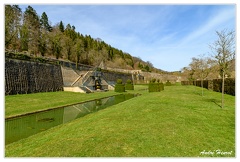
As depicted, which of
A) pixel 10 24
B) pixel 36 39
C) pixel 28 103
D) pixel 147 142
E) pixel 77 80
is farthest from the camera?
pixel 36 39

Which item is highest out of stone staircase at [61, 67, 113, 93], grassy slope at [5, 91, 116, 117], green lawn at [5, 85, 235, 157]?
stone staircase at [61, 67, 113, 93]

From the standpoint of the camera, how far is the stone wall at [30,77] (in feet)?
63.1

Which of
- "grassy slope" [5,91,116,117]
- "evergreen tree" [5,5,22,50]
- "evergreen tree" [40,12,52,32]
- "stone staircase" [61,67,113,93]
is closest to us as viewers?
"grassy slope" [5,91,116,117]

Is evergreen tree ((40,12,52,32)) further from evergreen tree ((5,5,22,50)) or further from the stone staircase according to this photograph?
the stone staircase

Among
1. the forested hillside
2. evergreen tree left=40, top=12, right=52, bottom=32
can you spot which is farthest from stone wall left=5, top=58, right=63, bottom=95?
evergreen tree left=40, top=12, right=52, bottom=32

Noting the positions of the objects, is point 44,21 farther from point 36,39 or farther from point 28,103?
point 28,103

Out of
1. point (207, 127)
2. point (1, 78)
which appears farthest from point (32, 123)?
point (207, 127)

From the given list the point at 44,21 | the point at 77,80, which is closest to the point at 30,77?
Answer: the point at 77,80

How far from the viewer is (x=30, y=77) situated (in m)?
22.2

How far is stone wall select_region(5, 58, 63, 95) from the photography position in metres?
19.2

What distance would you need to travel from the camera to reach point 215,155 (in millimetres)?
4359

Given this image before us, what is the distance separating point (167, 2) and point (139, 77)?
238 ft

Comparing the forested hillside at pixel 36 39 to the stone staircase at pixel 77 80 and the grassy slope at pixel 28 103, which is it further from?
the grassy slope at pixel 28 103

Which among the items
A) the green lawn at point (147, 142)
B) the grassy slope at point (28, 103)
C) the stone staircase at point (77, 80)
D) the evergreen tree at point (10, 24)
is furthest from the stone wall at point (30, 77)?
the green lawn at point (147, 142)
